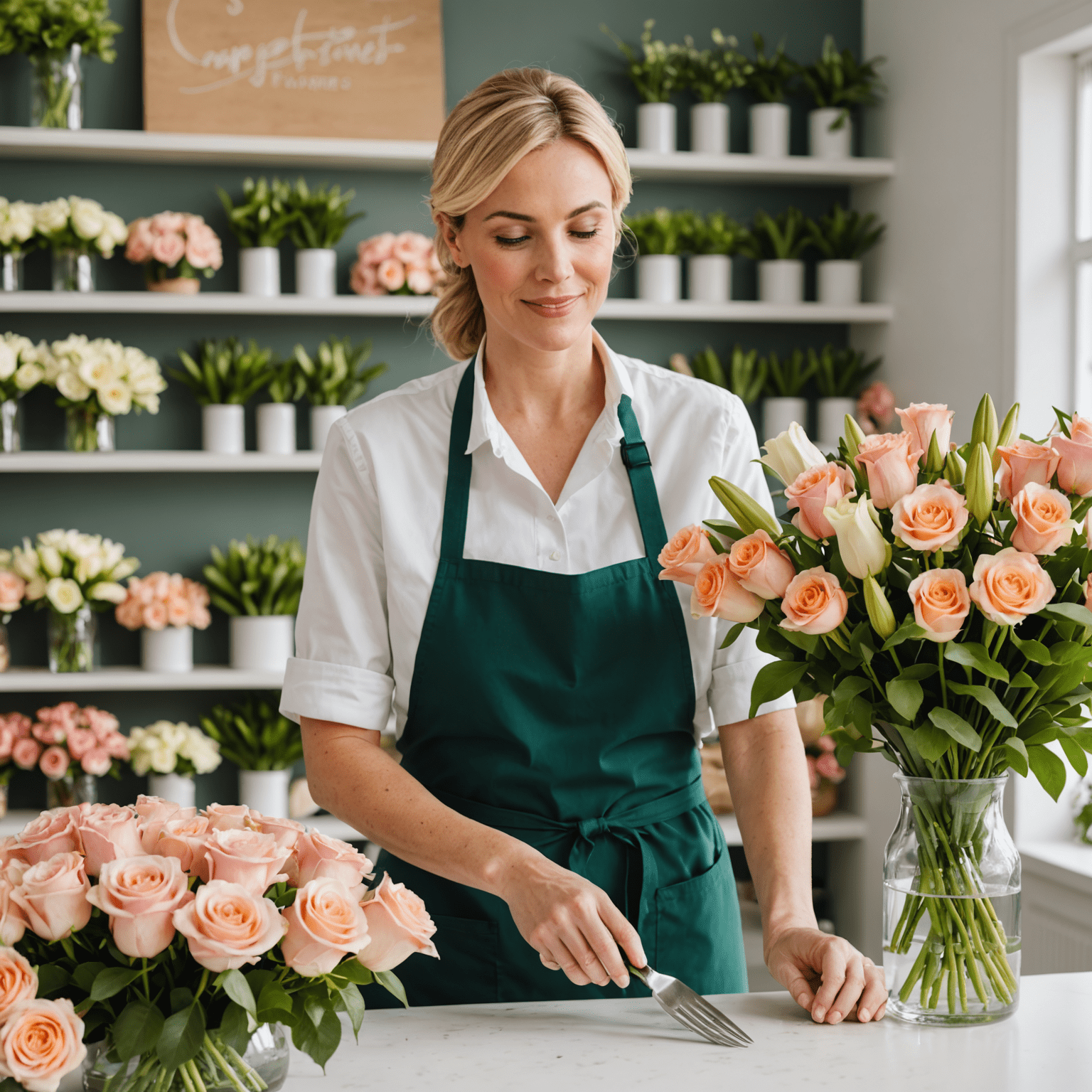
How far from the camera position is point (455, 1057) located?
1114 mm

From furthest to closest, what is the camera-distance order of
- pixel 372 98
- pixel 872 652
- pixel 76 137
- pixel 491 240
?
pixel 372 98 < pixel 76 137 < pixel 491 240 < pixel 872 652

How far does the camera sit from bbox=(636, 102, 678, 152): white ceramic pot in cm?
→ 354

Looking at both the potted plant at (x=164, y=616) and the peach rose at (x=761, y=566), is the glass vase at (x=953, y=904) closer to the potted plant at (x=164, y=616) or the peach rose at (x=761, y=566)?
the peach rose at (x=761, y=566)

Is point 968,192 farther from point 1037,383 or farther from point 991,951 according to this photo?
point 991,951

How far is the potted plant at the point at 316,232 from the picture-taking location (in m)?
3.38

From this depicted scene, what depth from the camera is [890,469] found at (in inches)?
42.8

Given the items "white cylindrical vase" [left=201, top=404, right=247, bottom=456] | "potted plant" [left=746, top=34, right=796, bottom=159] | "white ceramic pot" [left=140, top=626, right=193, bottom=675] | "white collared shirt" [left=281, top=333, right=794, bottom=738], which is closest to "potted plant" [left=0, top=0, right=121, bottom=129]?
"white cylindrical vase" [left=201, top=404, right=247, bottom=456]

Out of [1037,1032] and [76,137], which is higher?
[76,137]

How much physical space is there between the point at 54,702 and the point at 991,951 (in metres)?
2.96

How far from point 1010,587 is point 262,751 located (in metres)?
2.70

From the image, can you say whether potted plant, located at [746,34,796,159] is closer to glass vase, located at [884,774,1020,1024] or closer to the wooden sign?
the wooden sign

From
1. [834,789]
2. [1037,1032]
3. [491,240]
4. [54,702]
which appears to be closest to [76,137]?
[54,702]

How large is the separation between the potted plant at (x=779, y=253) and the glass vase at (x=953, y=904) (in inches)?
107

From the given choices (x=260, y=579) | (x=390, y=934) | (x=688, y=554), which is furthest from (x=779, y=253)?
(x=390, y=934)
